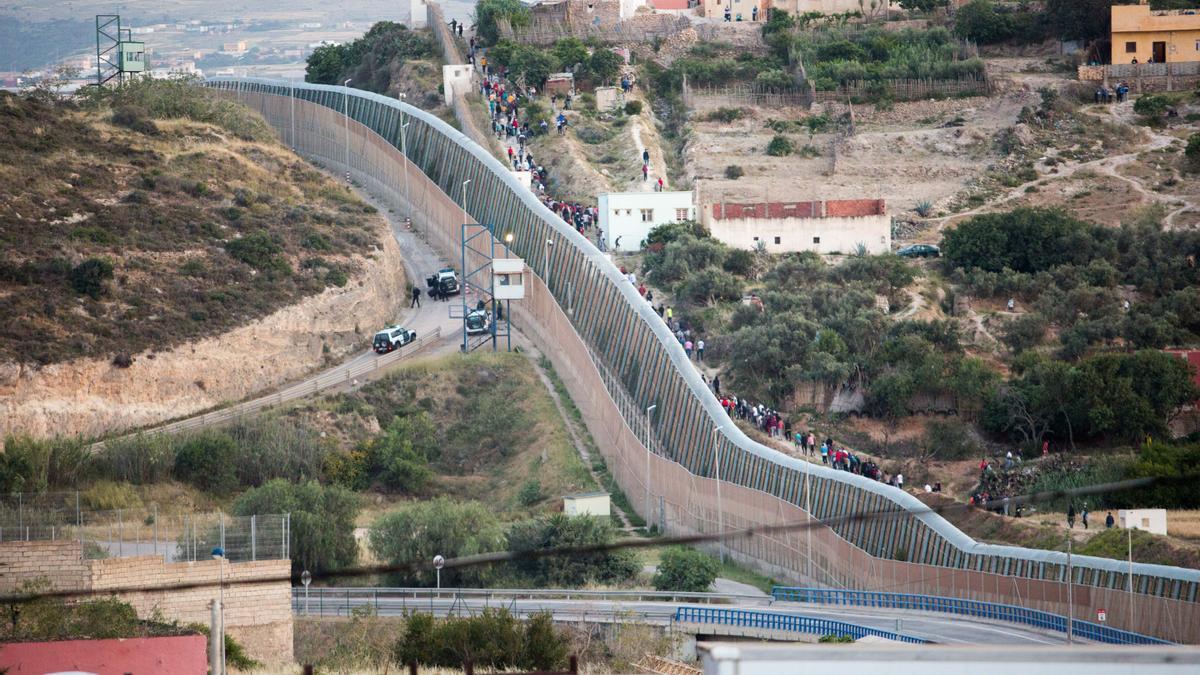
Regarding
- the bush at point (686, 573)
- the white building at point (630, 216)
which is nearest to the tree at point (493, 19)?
the white building at point (630, 216)

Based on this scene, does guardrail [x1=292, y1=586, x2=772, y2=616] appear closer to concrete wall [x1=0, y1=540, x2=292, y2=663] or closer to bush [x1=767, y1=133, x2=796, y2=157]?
concrete wall [x1=0, y1=540, x2=292, y2=663]

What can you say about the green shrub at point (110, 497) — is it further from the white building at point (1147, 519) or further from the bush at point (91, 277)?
the white building at point (1147, 519)

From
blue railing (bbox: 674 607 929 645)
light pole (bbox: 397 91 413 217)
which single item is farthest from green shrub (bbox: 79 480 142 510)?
light pole (bbox: 397 91 413 217)

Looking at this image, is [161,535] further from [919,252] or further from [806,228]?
[919,252]

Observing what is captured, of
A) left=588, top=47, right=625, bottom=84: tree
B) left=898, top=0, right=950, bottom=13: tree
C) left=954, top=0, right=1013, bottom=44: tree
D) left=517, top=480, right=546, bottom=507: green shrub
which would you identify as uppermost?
left=898, top=0, right=950, bottom=13: tree

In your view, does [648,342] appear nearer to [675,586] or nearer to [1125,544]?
[675,586]

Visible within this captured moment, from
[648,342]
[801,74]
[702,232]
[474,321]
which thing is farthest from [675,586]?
[801,74]

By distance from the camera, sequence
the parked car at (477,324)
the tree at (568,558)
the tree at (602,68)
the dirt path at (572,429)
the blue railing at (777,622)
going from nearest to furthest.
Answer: the blue railing at (777,622) → the tree at (568,558) → the dirt path at (572,429) → the parked car at (477,324) → the tree at (602,68)

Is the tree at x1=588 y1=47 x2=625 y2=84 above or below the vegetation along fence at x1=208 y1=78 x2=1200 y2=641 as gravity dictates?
above
